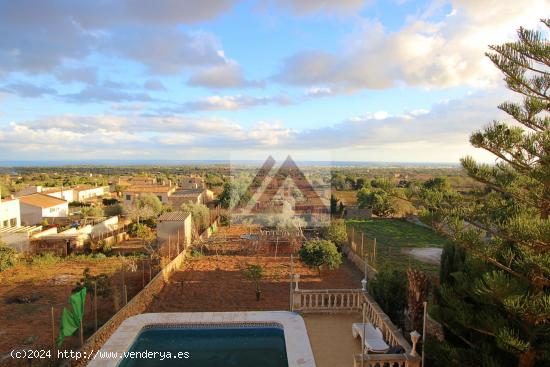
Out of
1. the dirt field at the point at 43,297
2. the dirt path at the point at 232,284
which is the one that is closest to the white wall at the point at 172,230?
the dirt path at the point at 232,284

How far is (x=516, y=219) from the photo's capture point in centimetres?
308

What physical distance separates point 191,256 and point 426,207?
12.0 meters

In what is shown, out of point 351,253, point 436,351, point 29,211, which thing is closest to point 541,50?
point 436,351

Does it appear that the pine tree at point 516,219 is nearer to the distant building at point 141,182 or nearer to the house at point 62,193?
the house at point 62,193

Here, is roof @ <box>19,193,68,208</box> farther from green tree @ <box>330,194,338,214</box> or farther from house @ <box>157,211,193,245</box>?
green tree @ <box>330,194,338,214</box>

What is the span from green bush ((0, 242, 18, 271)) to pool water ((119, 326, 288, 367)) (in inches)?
341

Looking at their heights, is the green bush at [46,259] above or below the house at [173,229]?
below

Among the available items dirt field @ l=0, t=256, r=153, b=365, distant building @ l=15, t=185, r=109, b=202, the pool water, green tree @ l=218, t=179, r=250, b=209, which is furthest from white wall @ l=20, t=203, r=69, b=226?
the pool water

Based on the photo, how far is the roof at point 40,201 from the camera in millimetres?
22694

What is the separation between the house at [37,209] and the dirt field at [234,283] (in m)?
13.8

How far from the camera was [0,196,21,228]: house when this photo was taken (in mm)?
17531

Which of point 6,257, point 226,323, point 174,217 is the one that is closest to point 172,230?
point 174,217

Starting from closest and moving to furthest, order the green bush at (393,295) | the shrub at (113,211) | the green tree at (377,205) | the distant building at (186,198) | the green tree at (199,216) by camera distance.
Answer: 1. the green bush at (393,295)
2. the green tree at (199,216)
3. the green tree at (377,205)
4. the shrub at (113,211)
5. the distant building at (186,198)

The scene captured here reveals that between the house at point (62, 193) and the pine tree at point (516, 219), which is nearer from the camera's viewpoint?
the pine tree at point (516, 219)
